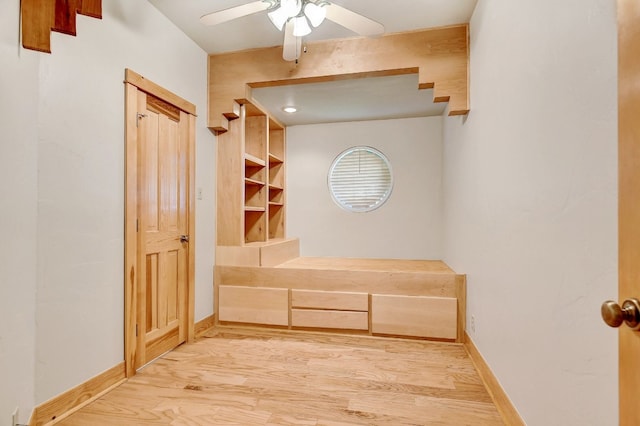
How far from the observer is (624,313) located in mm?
604

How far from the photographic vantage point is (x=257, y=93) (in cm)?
343

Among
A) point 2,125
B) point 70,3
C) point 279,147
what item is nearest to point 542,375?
point 2,125

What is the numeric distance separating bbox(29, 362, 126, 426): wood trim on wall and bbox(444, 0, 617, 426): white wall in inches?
89.6

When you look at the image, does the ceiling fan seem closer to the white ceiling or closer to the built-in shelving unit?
the white ceiling

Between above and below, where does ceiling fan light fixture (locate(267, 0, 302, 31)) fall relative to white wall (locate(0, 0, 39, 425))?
above

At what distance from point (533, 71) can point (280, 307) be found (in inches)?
102

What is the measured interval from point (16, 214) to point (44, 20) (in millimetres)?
850

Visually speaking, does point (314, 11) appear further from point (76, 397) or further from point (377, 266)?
point (76, 397)

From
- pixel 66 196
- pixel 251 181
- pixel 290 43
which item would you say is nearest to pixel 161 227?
pixel 66 196

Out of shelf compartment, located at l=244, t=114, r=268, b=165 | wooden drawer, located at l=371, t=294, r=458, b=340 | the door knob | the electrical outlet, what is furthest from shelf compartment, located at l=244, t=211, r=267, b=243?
the door knob

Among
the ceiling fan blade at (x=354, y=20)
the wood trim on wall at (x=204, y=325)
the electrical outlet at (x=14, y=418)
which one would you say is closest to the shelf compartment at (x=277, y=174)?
the wood trim on wall at (x=204, y=325)

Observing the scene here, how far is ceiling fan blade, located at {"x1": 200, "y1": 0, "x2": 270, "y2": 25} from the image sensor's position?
1858 mm

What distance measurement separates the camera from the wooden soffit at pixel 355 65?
248 centimetres

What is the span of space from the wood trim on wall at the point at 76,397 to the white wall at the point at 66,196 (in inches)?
1.8
